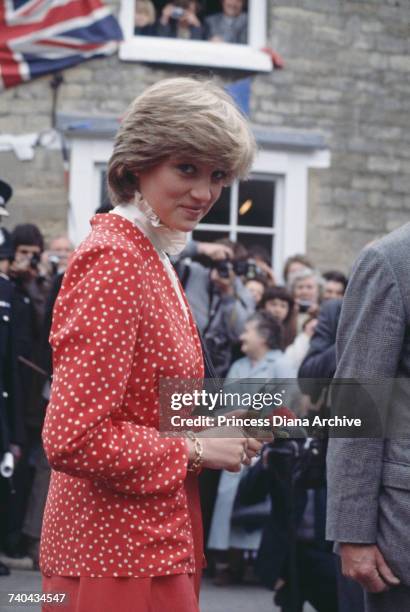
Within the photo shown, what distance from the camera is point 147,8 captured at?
10633mm

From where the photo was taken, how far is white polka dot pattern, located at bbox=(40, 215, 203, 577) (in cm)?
206

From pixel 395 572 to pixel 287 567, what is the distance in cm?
259

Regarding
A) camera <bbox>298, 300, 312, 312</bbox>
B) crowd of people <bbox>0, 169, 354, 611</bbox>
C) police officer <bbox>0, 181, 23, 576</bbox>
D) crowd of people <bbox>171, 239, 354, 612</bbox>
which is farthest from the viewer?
camera <bbox>298, 300, 312, 312</bbox>

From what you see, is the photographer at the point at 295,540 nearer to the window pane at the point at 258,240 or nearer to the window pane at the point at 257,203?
the window pane at the point at 258,240

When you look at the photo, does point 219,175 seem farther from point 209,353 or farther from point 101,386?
point 209,353

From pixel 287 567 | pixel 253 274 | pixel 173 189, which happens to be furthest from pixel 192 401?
pixel 253 274

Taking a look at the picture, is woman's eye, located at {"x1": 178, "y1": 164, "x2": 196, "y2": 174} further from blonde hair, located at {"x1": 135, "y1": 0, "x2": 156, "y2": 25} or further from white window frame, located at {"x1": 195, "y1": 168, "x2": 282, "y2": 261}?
blonde hair, located at {"x1": 135, "y1": 0, "x2": 156, "y2": 25}

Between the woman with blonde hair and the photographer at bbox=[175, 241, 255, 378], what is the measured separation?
13.5 feet

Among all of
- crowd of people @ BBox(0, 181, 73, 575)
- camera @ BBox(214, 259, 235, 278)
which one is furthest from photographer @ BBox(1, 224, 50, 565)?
camera @ BBox(214, 259, 235, 278)

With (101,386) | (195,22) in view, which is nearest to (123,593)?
(101,386)

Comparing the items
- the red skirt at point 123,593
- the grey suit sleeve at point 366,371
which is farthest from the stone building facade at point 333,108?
the red skirt at point 123,593

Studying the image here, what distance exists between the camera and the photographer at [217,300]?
263 inches

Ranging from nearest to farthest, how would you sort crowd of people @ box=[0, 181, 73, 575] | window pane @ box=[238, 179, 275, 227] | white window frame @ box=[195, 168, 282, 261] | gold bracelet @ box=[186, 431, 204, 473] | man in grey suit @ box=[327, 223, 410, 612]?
gold bracelet @ box=[186, 431, 204, 473], man in grey suit @ box=[327, 223, 410, 612], crowd of people @ box=[0, 181, 73, 575], white window frame @ box=[195, 168, 282, 261], window pane @ box=[238, 179, 275, 227]

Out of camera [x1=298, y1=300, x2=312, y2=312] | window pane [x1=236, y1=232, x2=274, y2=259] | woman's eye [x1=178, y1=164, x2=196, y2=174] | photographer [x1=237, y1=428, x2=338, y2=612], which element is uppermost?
→ window pane [x1=236, y1=232, x2=274, y2=259]
